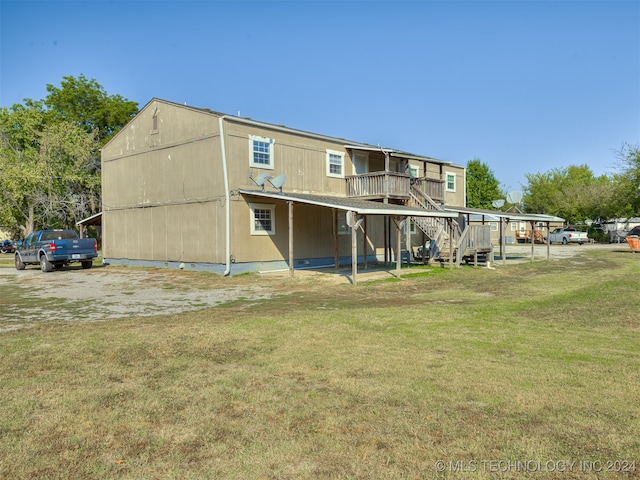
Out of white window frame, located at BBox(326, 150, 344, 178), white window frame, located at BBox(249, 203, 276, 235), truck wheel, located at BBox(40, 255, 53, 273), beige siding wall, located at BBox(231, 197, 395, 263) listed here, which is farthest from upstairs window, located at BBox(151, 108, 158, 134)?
white window frame, located at BBox(326, 150, 344, 178)

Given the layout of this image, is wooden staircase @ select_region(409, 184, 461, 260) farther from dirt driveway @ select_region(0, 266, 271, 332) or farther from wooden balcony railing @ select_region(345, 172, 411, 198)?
dirt driveway @ select_region(0, 266, 271, 332)

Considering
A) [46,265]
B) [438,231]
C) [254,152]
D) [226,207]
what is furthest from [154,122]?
[438,231]

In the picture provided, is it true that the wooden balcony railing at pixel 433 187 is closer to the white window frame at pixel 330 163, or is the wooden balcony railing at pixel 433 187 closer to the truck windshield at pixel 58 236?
the white window frame at pixel 330 163

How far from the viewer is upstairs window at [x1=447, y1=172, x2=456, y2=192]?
30.0 meters

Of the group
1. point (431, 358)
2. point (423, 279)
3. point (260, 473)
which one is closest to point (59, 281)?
point (423, 279)

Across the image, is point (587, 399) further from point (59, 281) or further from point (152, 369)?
point (59, 281)

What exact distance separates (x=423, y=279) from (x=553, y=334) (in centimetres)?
899

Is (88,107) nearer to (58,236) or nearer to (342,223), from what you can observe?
(58,236)

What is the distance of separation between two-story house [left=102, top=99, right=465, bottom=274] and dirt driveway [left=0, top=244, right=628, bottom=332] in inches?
54.5

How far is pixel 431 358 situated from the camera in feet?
19.9

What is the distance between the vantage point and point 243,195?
18953mm

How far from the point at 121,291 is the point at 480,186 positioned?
53.0m

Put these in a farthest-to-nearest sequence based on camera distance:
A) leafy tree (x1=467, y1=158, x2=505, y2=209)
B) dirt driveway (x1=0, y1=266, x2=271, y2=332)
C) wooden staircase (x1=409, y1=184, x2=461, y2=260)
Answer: leafy tree (x1=467, y1=158, x2=505, y2=209) → wooden staircase (x1=409, y1=184, x2=461, y2=260) → dirt driveway (x1=0, y1=266, x2=271, y2=332)

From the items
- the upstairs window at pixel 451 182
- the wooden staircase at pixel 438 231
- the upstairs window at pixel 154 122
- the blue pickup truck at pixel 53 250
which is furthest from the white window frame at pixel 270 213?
the upstairs window at pixel 451 182
